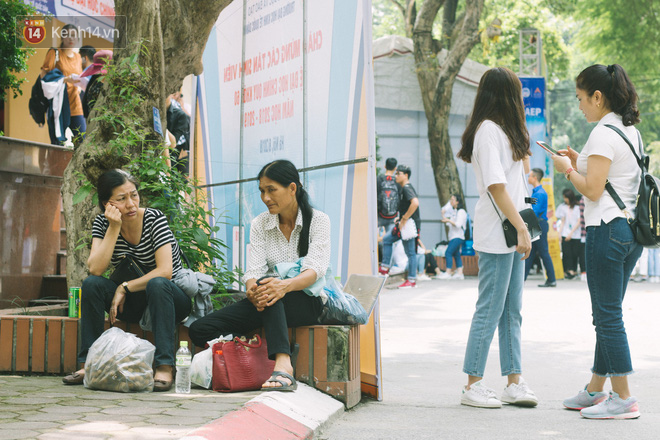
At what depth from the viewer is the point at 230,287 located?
21.9 ft

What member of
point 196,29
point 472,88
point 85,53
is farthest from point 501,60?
point 196,29

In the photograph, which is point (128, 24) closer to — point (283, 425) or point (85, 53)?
point (283, 425)

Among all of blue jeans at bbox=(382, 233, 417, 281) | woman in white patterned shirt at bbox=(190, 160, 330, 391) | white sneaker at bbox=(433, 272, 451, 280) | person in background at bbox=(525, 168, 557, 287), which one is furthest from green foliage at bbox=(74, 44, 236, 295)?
white sneaker at bbox=(433, 272, 451, 280)

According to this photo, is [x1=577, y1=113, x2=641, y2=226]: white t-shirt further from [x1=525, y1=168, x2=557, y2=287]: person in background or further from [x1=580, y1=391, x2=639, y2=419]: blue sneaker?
[x1=525, y1=168, x2=557, y2=287]: person in background

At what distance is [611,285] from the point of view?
15.3 feet

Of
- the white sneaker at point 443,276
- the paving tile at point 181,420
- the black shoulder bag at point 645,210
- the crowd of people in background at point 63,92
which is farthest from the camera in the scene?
the white sneaker at point 443,276

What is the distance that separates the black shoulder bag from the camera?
4.64 m

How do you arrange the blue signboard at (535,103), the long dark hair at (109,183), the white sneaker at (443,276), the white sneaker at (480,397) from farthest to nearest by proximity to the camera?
the blue signboard at (535,103) → the white sneaker at (443,276) → the long dark hair at (109,183) → the white sneaker at (480,397)

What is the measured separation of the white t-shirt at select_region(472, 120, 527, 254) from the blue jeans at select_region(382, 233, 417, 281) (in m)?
8.98

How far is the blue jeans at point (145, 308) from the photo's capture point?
193 inches

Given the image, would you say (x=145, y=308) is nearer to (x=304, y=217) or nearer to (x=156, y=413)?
(x=304, y=217)

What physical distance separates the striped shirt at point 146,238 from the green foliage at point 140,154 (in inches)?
25.6

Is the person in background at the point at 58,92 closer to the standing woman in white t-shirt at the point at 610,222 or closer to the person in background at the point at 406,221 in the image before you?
the person in background at the point at 406,221

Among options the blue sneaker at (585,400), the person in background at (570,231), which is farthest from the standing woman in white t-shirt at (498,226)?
the person in background at (570,231)
